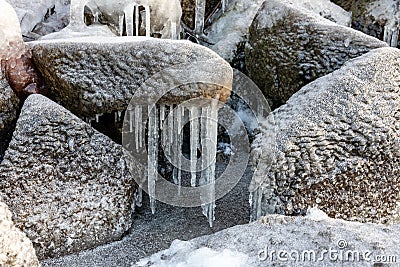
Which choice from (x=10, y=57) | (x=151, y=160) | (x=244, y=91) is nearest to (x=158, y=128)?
(x=151, y=160)

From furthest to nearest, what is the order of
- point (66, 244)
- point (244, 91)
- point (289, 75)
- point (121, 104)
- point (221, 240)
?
point (244, 91)
point (289, 75)
point (121, 104)
point (66, 244)
point (221, 240)

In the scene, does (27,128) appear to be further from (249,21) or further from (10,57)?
(249,21)

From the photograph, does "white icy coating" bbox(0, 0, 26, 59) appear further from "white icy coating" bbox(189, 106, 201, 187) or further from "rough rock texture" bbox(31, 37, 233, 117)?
"white icy coating" bbox(189, 106, 201, 187)

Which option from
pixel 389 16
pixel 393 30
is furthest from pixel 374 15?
pixel 393 30

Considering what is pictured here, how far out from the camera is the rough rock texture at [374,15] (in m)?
5.18

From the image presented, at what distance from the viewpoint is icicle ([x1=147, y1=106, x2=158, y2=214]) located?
337cm

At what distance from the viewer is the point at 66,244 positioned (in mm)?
3025

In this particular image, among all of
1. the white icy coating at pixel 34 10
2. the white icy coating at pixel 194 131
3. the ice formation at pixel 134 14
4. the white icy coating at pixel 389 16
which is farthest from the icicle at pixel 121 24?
the white icy coating at pixel 389 16

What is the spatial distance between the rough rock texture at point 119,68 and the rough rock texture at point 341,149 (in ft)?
1.64

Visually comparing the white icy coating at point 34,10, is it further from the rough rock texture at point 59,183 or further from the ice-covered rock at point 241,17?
the rough rock texture at point 59,183

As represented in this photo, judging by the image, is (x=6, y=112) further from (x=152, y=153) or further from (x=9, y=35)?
(x=152, y=153)

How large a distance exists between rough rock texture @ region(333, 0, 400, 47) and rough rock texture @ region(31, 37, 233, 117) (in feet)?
8.17

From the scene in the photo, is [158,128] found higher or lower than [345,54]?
lower

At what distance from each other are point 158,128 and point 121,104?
0.27 meters
